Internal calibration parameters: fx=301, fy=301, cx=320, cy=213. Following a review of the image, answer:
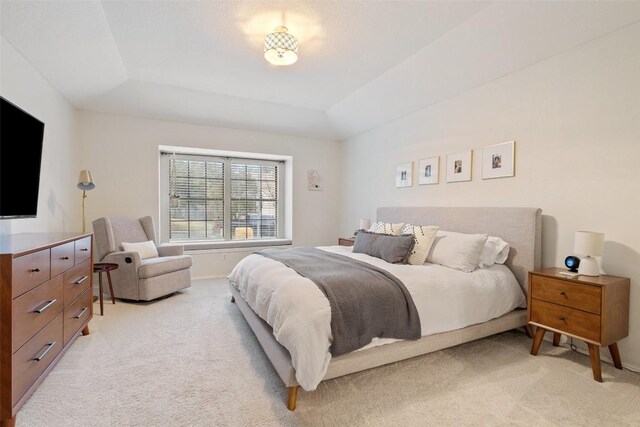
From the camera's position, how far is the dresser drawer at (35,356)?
151 cm

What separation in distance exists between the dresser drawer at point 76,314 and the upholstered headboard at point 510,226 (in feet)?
11.5

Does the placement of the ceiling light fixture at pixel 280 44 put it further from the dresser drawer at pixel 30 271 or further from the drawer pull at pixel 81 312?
the drawer pull at pixel 81 312

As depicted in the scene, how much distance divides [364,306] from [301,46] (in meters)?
2.45

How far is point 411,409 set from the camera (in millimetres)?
1720

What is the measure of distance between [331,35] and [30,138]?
2586mm

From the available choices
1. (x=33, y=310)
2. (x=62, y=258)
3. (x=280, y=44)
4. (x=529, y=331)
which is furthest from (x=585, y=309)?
(x=62, y=258)

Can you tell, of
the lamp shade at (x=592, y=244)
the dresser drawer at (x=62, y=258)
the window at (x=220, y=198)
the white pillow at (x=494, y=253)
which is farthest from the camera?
the window at (x=220, y=198)

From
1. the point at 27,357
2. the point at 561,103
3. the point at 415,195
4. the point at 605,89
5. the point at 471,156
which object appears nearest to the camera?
the point at 27,357

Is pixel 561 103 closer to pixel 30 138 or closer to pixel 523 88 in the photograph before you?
pixel 523 88

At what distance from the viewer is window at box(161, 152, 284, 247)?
16.0ft

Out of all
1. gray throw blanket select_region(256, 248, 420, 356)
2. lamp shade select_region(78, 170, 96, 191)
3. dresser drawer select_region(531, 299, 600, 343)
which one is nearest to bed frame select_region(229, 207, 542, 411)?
gray throw blanket select_region(256, 248, 420, 356)

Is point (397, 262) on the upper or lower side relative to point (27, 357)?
upper

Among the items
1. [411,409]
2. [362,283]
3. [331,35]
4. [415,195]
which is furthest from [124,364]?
[415,195]

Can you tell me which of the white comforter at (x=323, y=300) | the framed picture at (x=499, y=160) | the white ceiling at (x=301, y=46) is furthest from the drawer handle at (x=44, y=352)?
the framed picture at (x=499, y=160)
